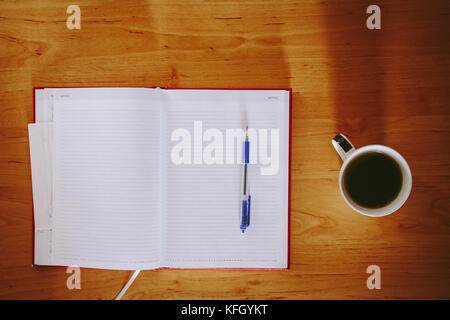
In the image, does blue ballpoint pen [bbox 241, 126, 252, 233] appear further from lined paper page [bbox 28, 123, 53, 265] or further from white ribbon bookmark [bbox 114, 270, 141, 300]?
lined paper page [bbox 28, 123, 53, 265]

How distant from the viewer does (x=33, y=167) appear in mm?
703

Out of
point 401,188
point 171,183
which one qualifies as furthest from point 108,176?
point 401,188

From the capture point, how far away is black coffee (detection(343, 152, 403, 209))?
1.97 feet

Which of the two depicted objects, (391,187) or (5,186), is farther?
(5,186)

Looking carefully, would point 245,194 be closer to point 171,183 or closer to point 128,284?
point 171,183

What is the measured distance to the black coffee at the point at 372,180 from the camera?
23.7 inches

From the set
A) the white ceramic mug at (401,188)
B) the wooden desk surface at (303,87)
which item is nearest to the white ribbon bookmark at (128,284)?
the wooden desk surface at (303,87)

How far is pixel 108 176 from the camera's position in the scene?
672 millimetres

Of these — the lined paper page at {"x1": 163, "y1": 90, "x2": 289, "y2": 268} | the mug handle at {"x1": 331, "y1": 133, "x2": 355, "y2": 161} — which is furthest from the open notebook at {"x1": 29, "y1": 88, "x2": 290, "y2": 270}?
the mug handle at {"x1": 331, "y1": 133, "x2": 355, "y2": 161}

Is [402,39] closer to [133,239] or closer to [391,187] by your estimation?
[391,187]

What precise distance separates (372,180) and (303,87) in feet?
0.77

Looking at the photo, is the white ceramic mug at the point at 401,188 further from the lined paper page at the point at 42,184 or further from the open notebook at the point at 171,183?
the lined paper page at the point at 42,184
